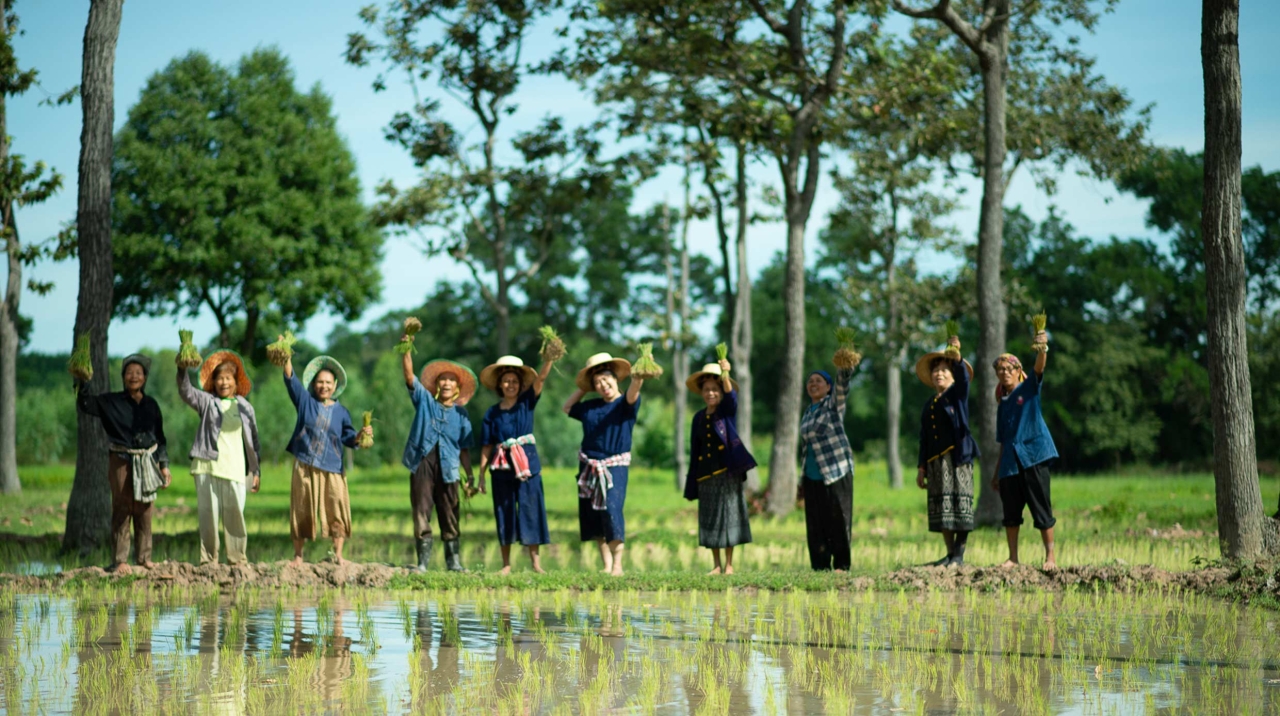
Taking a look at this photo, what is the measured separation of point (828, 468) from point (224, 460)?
5900 mm

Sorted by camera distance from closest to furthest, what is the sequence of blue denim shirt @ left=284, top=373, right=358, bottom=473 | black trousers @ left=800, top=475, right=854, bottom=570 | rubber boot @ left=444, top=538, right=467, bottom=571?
1. black trousers @ left=800, top=475, right=854, bottom=570
2. blue denim shirt @ left=284, top=373, right=358, bottom=473
3. rubber boot @ left=444, top=538, right=467, bottom=571

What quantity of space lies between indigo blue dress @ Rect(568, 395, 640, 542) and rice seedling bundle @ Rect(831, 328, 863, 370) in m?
2.08

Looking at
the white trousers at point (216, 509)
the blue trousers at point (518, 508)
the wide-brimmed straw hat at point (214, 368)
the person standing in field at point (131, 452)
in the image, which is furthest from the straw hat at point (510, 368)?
the person standing in field at point (131, 452)

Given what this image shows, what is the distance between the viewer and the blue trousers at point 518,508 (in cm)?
1268

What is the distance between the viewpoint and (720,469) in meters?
12.4

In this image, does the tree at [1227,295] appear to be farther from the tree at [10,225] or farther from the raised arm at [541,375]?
the tree at [10,225]

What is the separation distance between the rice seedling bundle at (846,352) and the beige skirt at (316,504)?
16.5 feet

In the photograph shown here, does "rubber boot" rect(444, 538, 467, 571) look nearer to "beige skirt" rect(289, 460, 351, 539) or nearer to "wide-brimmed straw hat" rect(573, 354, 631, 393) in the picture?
"beige skirt" rect(289, 460, 351, 539)

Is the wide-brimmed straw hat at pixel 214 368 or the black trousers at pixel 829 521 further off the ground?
the wide-brimmed straw hat at pixel 214 368

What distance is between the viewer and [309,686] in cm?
680

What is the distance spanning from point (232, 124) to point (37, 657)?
33.4 m

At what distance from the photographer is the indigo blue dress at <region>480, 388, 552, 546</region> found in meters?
12.7

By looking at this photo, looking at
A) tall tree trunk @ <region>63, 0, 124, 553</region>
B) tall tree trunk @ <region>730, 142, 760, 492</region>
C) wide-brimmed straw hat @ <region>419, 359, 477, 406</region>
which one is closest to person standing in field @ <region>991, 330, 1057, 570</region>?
wide-brimmed straw hat @ <region>419, 359, 477, 406</region>

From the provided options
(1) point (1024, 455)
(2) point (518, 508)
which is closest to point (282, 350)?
(2) point (518, 508)
